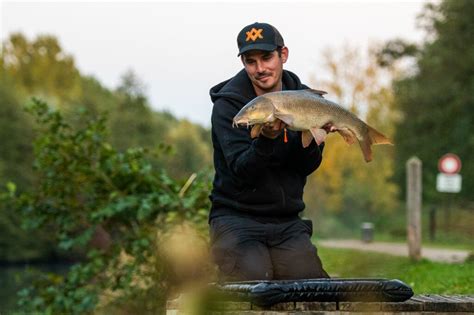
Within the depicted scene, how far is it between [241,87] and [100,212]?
6.76m

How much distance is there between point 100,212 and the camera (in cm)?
1268

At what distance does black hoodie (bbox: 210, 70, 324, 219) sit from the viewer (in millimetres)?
5867

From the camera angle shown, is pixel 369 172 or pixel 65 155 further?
pixel 369 172

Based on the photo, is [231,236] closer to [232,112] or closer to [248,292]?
[232,112]

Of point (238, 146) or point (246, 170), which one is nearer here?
point (246, 170)

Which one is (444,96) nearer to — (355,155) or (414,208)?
(355,155)

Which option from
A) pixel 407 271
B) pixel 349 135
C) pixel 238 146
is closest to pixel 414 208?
pixel 407 271

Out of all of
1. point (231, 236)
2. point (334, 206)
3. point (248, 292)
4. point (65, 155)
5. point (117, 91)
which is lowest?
point (248, 292)

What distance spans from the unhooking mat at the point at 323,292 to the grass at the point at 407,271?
0.06 m

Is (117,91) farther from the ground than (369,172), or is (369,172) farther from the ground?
(117,91)

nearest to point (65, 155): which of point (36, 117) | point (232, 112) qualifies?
point (36, 117)

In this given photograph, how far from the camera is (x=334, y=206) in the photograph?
5528cm

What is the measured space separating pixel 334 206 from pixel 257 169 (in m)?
49.8

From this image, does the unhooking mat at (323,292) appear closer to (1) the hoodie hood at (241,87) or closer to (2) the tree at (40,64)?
(1) the hoodie hood at (241,87)
